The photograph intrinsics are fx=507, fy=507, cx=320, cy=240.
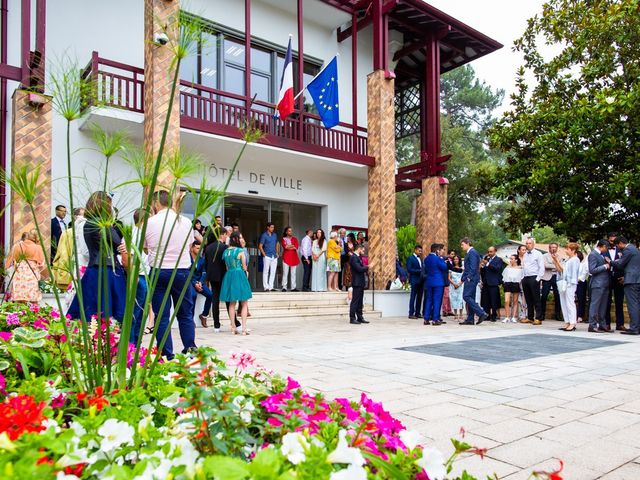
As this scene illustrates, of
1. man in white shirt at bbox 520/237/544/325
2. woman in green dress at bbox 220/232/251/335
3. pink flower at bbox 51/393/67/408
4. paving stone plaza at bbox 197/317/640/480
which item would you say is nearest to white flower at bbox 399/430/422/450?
paving stone plaza at bbox 197/317/640/480

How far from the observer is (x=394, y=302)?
1323cm

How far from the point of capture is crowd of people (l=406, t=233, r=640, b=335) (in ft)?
31.0

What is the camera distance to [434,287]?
1085cm

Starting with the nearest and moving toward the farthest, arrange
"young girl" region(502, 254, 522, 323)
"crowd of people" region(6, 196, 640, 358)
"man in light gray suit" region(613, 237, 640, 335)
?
"crowd of people" region(6, 196, 640, 358) → "man in light gray suit" region(613, 237, 640, 335) → "young girl" region(502, 254, 522, 323)

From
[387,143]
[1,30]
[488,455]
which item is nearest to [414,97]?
[387,143]

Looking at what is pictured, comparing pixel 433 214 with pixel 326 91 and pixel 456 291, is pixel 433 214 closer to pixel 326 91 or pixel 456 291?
pixel 456 291

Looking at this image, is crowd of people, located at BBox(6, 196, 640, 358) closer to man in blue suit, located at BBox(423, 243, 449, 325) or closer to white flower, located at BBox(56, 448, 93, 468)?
man in blue suit, located at BBox(423, 243, 449, 325)

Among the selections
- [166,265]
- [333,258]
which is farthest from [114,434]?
[333,258]

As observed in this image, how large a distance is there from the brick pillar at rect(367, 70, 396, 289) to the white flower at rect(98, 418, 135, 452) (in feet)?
42.0

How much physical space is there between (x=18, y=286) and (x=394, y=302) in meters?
8.81

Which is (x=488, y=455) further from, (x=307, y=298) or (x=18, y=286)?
(x=307, y=298)

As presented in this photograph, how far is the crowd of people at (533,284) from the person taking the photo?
9461 millimetres

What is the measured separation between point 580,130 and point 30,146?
11.4 metres

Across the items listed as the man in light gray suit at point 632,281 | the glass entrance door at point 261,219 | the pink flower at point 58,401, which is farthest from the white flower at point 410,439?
the glass entrance door at point 261,219
